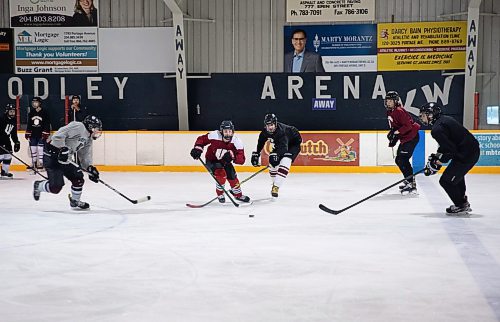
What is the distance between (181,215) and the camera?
7.54m

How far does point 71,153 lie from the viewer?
7.53 m

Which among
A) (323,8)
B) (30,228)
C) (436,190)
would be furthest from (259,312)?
(323,8)

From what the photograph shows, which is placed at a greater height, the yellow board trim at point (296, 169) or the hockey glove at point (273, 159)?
the hockey glove at point (273, 159)

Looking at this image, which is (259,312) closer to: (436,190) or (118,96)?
(436,190)

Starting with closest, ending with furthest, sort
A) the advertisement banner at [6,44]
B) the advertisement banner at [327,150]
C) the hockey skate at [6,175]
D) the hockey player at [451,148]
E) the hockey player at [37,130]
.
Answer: the hockey player at [451,148] → the hockey skate at [6,175] → the advertisement banner at [327,150] → the hockey player at [37,130] → the advertisement banner at [6,44]

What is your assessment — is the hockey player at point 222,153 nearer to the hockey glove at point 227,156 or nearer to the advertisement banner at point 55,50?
the hockey glove at point 227,156

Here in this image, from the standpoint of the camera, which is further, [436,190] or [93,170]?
[436,190]

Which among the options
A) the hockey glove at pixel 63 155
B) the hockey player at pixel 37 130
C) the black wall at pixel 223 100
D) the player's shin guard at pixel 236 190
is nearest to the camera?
the hockey glove at pixel 63 155

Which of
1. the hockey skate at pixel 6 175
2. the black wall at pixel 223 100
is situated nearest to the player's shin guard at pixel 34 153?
the hockey skate at pixel 6 175

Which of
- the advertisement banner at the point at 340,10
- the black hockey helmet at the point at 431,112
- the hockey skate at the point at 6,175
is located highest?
the advertisement banner at the point at 340,10

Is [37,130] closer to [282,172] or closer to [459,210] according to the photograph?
[282,172]

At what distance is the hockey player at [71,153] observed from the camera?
7477mm

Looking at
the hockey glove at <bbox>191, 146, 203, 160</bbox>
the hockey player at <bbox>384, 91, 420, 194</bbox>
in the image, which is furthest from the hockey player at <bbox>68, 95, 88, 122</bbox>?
the hockey player at <bbox>384, 91, 420, 194</bbox>

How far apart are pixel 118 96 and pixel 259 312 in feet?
37.2
